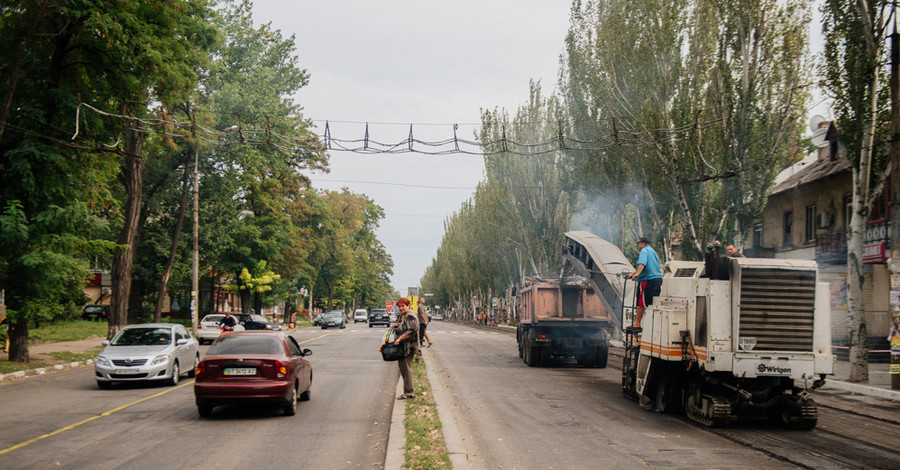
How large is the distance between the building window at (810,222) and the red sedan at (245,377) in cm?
2741

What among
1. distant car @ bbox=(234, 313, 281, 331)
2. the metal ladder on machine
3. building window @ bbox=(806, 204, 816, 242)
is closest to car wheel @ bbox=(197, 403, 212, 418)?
the metal ladder on machine

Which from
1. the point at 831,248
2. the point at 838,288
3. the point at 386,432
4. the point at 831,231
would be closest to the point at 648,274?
the point at 386,432

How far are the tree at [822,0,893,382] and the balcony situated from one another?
1271 centimetres

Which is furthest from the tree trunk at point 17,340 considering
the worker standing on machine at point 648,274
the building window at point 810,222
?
the building window at point 810,222

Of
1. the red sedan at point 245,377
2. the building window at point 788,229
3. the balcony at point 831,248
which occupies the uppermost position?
the building window at point 788,229

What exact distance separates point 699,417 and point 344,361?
1391cm

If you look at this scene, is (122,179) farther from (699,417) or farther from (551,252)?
(699,417)

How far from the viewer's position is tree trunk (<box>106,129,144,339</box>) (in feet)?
88.7

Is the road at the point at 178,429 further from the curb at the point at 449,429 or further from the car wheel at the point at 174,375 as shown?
the curb at the point at 449,429

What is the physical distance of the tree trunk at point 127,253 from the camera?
27.0m

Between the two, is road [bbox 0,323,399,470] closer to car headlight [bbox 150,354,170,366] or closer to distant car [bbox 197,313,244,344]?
car headlight [bbox 150,354,170,366]

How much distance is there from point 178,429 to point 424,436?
3815 mm

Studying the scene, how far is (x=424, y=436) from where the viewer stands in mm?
8797

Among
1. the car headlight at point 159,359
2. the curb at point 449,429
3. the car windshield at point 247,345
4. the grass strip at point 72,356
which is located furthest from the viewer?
the grass strip at point 72,356
